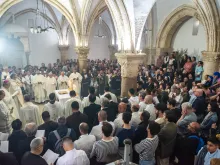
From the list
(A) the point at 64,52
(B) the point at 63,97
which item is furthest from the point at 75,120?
(A) the point at 64,52

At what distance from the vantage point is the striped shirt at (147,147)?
337 centimetres

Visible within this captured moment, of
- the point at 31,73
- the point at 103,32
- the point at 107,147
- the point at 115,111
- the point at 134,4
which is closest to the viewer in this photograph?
the point at 107,147

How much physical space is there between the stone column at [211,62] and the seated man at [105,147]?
642 centimetres

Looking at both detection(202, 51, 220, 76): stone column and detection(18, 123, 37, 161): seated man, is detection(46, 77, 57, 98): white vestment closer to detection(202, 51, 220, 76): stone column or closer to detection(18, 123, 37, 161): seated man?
detection(202, 51, 220, 76): stone column

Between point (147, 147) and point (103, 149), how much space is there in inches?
27.5

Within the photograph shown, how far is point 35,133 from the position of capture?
11.9ft

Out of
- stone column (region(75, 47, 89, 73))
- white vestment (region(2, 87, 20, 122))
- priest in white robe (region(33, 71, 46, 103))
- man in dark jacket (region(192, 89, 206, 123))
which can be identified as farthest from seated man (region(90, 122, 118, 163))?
stone column (region(75, 47, 89, 73))

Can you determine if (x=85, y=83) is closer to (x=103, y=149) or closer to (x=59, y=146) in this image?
(x=59, y=146)

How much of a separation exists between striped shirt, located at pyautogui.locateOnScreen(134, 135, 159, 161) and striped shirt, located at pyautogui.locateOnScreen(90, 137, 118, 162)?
1.23 feet

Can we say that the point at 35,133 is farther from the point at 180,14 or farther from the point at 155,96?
the point at 180,14

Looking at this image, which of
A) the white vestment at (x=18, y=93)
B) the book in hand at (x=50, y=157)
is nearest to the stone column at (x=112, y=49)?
the white vestment at (x=18, y=93)

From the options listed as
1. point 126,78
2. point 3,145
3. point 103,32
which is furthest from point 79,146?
point 103,32

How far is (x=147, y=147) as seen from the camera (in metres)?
3.39

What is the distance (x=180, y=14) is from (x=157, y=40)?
2221mm
